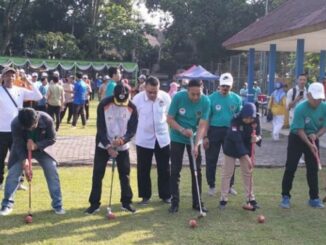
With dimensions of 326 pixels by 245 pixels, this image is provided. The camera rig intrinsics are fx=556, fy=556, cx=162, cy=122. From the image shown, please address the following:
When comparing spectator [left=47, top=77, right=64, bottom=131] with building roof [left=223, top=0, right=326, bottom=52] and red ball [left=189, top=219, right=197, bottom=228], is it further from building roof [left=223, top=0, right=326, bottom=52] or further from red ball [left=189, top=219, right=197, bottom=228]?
red ball [left=189, top=219, right=197, bottom=228]

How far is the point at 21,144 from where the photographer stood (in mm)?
6844

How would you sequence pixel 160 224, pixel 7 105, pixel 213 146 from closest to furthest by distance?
1. pixel 160 224
2. pixel 7 105
3. pixel 213 146

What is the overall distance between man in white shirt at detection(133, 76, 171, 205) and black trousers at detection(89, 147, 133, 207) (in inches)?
23.6

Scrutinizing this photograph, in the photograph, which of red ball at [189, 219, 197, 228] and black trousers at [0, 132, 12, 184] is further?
black trousers at [0, 132, 12, 184]

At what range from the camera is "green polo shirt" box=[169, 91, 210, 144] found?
730 centimetres

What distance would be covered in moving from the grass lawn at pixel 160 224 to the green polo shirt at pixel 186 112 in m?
1.05

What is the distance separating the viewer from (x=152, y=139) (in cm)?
776

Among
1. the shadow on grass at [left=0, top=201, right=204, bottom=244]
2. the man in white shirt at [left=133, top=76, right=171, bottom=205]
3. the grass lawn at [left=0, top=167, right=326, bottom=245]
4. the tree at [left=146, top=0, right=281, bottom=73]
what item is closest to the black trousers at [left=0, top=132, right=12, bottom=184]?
the grass lawn at [left=0, top=167, right=326, bottom=245]

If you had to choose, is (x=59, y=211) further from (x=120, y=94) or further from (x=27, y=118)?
(x=120, y=94)

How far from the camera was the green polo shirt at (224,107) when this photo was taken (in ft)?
26.9

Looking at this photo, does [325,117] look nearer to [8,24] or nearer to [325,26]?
[325,26]

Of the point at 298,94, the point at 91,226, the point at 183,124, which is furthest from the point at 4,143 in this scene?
the point at 298,94

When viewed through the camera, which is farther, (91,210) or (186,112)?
(186,112)

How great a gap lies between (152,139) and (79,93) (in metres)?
10.4
